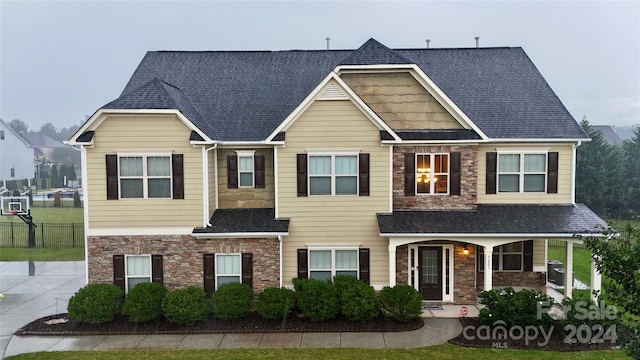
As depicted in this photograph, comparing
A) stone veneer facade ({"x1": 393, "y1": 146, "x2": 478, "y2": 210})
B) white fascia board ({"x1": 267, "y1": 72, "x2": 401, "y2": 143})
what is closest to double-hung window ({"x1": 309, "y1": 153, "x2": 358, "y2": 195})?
white fascia board ({"x1": 267, "y1": 72, "x2": 401, "y2": 143})

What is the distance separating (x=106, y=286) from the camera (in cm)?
1307

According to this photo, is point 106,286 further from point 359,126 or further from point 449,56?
point 449,56

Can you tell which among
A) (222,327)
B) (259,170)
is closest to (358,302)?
(222,327)

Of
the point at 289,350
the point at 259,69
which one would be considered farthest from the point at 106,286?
the point at 259,69

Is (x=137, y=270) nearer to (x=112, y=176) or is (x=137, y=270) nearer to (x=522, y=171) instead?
(x=112, y=176)

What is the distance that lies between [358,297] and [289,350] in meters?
2.65

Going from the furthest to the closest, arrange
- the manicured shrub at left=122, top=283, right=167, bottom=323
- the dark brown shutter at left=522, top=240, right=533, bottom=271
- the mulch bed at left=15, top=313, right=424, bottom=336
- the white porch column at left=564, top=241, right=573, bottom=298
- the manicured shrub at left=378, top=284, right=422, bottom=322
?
the dark brown shutter at left=522, top=240, right=533, bottom=271
the white porch column at left=564, top=241, right=573, bottom=298
the manicured shrub at left=122, top=283, right=167, bottom=323
the manicured shrub at left=378, top=284, right=422, bottom=322
the mulch bed at left=15, top=313, right=424, bottom=336

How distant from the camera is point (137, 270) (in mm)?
13898

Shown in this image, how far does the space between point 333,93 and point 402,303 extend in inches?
262

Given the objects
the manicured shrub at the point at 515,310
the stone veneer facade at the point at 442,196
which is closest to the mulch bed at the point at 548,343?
the manicured shrub at the point at 515,310

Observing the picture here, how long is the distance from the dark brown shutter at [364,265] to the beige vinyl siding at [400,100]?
4.25m

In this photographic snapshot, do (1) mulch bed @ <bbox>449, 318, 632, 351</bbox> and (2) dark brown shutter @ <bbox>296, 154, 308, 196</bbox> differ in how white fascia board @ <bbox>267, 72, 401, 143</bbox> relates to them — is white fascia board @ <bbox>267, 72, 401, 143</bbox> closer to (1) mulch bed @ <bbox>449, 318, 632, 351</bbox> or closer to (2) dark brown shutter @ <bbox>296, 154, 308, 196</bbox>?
(2) dark brown shutter @ <bbox>296, 154, 308, 196</bbox>

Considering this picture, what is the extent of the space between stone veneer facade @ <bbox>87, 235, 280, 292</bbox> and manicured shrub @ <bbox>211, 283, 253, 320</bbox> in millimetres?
981

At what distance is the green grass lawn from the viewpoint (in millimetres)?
10352
